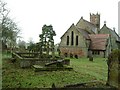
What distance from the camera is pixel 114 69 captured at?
32.1 feet

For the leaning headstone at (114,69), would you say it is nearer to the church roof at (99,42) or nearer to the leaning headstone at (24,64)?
the leaning headstone at (24,64)

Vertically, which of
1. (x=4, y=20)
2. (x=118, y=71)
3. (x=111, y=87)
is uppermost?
(x=4, y=20)

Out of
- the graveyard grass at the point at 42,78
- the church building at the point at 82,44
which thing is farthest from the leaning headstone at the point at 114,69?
the church building at the point at 82,44

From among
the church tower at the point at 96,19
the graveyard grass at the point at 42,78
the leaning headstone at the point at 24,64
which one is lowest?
the graveyard grass at the point at 42,78

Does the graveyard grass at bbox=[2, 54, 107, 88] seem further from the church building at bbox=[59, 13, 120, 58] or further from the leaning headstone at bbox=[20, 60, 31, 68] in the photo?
the church building at bbox=[59, 13, 120, 58]

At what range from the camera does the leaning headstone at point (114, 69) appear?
948 cm

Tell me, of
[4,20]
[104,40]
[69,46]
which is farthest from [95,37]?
[4,20]

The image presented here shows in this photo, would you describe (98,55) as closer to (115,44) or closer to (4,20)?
(115,44)

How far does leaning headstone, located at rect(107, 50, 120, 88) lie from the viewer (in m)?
9.48

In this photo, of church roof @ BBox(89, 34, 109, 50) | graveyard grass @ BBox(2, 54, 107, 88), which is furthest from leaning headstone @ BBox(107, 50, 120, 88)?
church roof @ BBox(89, 34, 109, 50)

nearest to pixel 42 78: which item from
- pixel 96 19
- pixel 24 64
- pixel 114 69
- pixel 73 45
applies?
pixel 114 69

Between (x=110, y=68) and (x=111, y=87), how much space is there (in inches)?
39.4

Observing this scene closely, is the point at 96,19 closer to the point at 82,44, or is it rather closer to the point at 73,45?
the point at 73,45

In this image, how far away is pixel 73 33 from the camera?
51.0 meters
